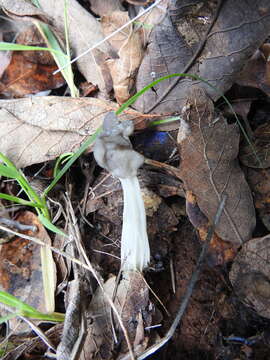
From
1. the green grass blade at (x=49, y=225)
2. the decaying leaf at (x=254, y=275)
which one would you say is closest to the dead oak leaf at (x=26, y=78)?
the green grass blade at (x=49, y=225)

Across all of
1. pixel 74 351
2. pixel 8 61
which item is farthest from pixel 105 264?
pixel 8 61

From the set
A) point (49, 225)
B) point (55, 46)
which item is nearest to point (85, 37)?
point (55, 46)

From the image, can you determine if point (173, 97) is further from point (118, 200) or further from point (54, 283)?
point (54, 283)

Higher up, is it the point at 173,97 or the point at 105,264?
the point at 173,97

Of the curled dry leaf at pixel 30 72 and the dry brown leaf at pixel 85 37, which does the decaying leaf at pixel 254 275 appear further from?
the curled dry leaf at pixel 30 72

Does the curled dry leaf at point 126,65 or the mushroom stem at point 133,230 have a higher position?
the curled dry leaf at point 126,65

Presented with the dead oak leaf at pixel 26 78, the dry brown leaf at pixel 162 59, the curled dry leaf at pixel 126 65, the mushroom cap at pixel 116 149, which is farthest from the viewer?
the dead oak leaf at pixel 26 78

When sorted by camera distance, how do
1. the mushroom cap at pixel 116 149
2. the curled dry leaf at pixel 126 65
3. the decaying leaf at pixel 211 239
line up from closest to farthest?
the mushroom cap at pixel 116 149
the decaying leaf at pixel 211 239
the curled dry leaf at pixel 126 65

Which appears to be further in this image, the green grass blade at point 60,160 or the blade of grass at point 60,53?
the blade of grass at point 60,53
